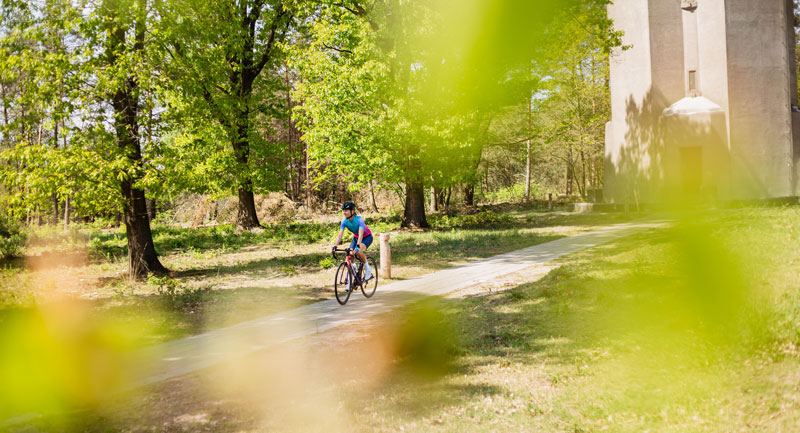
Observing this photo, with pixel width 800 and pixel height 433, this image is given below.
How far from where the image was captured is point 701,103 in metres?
25.2

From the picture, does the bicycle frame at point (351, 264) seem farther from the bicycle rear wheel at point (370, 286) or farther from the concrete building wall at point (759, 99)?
the concrete building wall at point (759, 99)

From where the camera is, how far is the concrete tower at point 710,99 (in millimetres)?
24641

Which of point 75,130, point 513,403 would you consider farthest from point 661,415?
point 75,130

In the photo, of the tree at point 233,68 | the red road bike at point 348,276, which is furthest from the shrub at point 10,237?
the red road bike at point 348,276

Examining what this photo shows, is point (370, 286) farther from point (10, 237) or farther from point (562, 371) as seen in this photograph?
point (10, 237)

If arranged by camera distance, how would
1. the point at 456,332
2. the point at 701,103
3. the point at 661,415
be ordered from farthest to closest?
the point at 701,103
the point at 456,332
the point at 661,415

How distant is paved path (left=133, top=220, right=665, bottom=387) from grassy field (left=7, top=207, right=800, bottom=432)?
480 mm

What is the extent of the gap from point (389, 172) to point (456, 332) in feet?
46.3

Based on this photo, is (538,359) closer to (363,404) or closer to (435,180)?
(363,404)

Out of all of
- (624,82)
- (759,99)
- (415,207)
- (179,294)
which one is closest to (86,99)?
(179,294)

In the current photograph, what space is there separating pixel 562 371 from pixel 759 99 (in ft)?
82.0

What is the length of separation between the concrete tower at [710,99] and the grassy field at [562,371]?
758 inches

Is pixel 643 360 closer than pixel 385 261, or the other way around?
pixel 643 360

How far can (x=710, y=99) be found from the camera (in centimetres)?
2539
